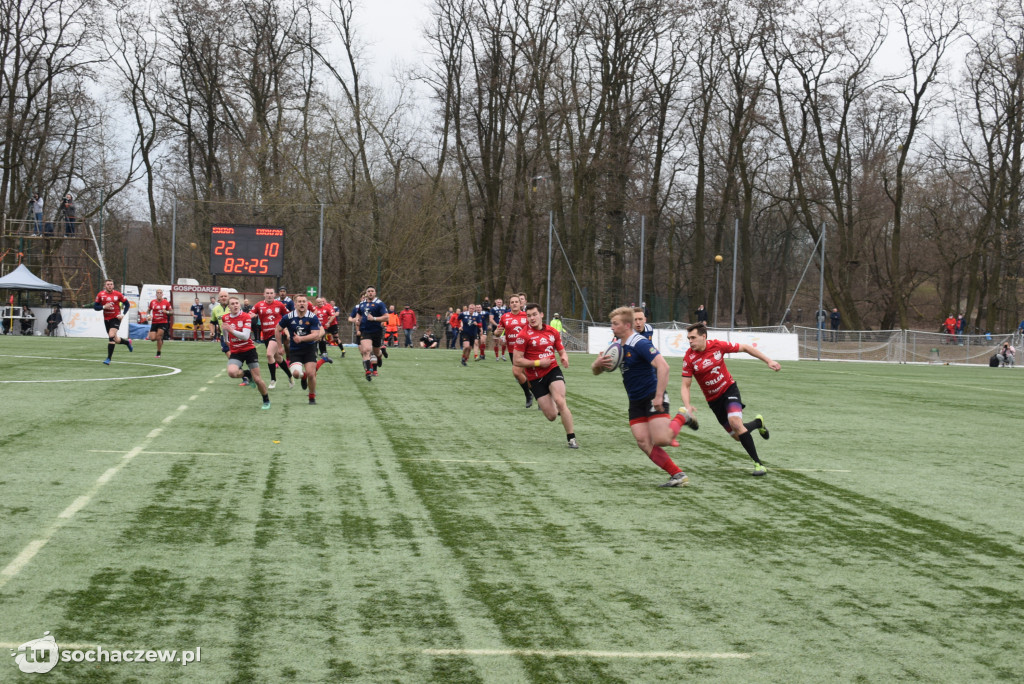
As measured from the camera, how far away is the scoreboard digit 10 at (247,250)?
138ft

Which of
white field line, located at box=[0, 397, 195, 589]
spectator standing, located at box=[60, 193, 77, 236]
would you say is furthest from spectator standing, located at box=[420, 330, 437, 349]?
white field line, located at box=[0, 397, 195, 589]

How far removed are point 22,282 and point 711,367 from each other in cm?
4089

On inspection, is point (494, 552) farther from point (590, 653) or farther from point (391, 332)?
point (391, 332)

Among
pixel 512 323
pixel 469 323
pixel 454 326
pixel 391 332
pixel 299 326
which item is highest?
pixel 512 323

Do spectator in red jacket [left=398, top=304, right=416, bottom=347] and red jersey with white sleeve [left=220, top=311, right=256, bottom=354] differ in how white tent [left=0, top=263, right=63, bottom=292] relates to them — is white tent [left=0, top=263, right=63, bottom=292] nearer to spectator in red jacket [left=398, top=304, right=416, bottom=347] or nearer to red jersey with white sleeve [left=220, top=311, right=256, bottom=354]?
spectator in red jacket [left=398, top=304, right=416, bottom=347]

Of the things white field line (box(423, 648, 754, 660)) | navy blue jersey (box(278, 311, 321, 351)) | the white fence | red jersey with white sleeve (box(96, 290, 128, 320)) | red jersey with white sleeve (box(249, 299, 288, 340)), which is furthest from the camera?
the white fence

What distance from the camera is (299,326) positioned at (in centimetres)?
1603

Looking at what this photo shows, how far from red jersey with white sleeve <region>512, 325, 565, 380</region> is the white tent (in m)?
37.2

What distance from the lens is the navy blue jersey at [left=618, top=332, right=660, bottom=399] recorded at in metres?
9.41

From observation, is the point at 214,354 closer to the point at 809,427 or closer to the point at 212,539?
the point at 809,427

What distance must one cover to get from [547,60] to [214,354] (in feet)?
86.2

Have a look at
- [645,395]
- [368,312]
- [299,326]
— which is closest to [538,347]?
[645,395]

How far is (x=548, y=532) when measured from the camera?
7.25 m

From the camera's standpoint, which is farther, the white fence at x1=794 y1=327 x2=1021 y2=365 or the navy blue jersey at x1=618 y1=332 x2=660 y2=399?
the white fence at x1=794 y1=327 x2=1021 y2=365
